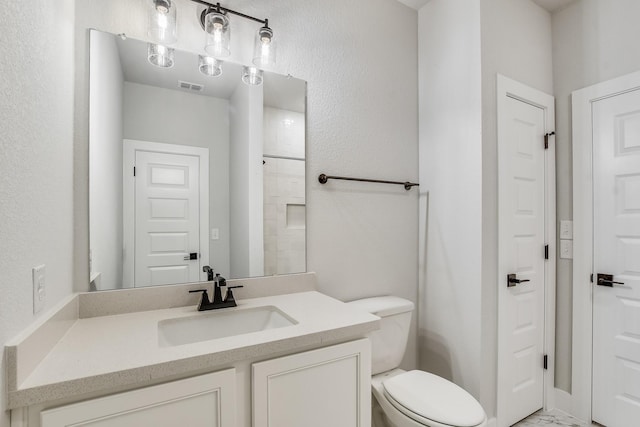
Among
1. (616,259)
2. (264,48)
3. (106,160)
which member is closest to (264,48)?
(264,48)

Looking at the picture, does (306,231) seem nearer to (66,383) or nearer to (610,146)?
(66,383)

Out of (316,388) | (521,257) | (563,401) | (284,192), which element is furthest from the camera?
(563,401)

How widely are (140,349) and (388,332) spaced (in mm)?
1229

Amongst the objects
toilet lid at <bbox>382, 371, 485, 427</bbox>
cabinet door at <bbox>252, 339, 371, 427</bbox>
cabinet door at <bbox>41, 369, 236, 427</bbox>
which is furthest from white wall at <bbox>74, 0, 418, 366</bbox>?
cabinet door at <bbox>41, 369, 236, 427</bbox>

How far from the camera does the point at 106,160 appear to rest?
130 centimetres

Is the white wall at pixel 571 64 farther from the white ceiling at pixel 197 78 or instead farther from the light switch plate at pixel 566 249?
the white ceiling at pixel 197 78

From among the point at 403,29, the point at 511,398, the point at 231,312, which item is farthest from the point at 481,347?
the point at 403,29

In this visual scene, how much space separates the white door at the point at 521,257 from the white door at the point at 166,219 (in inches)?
66.3

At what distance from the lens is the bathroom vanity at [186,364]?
767 millimetres

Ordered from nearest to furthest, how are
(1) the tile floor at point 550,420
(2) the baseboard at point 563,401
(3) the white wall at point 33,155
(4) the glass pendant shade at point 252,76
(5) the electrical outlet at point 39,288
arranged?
1. (3) the white wall at point 33,155
2. (5) the electrical outlet at point 39,288
3. (4) the glass pendant shade at point 252,76
4. (1) the tile floor at point 550,420
5. (2) the baseboard at point 563,401

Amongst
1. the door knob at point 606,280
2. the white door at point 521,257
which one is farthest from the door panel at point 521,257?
the door knob at point 606,280

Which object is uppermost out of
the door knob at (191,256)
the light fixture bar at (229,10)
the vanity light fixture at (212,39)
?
the light fixture bar at (229,10)

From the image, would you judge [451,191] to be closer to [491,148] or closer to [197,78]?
[491,148]

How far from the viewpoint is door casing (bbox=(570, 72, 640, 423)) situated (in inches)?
77.5
